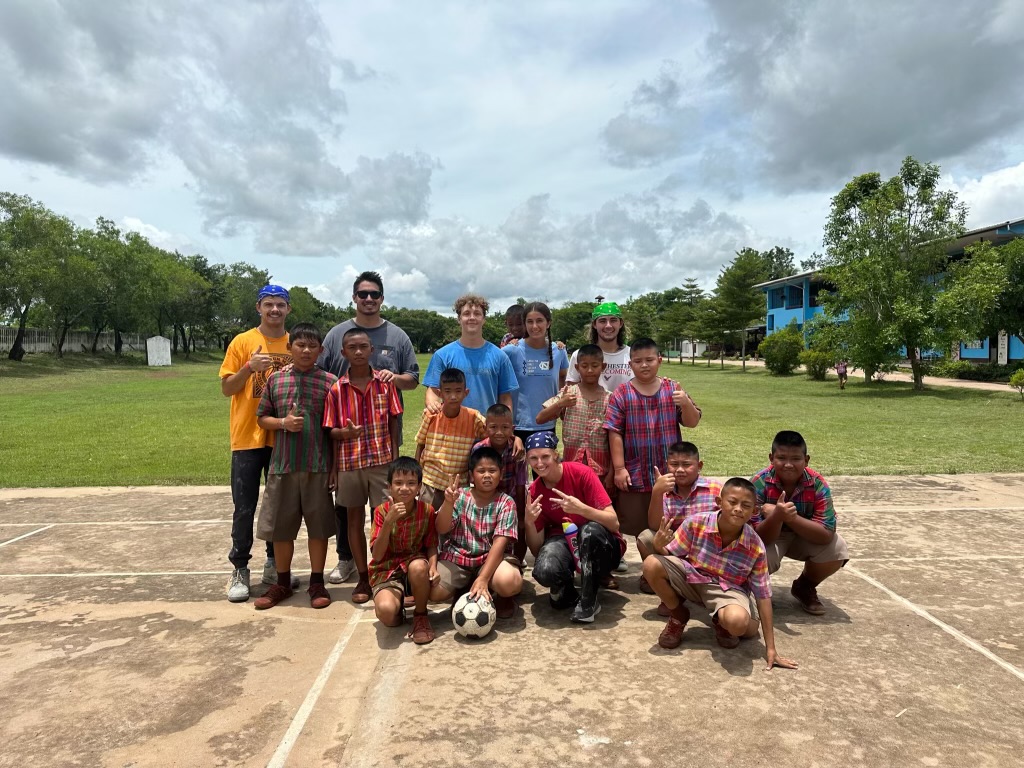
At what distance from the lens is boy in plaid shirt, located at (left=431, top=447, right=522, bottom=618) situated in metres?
3.80

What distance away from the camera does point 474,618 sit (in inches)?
140

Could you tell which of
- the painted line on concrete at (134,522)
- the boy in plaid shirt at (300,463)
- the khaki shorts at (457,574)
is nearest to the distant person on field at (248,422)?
the boy in plaid shirt at (300,463)

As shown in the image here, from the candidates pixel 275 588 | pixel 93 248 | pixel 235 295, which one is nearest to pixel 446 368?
pixel 275 588

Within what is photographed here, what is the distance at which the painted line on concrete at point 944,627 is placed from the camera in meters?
3.20

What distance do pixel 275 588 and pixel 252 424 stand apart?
3.55 ft

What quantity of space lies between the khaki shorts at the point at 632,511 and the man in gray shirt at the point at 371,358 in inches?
63.8

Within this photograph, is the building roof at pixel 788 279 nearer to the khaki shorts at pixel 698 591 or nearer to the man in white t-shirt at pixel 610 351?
the man in white t-shirt at pixel 610 351

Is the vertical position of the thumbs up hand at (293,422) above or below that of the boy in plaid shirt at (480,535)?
above

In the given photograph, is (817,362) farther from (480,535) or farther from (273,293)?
(273,293)

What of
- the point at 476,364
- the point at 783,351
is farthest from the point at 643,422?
the point at 783,351

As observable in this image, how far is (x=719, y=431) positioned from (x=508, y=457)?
33.9 feet

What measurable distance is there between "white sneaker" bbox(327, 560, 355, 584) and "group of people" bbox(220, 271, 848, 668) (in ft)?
0.04

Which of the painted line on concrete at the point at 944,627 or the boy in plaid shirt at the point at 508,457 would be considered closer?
the painted line on concrete at the point at 944,627

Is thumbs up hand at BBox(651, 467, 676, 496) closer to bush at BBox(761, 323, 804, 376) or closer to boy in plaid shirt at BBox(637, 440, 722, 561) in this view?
boy in plaid shirt at BBox(637, 440, 722, 561)
